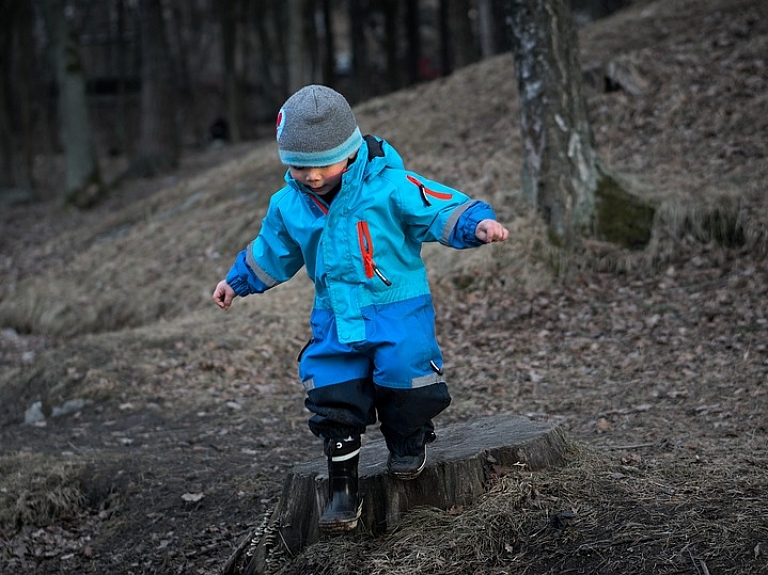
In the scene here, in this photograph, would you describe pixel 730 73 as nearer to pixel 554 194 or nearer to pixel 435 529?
pixel 554 194

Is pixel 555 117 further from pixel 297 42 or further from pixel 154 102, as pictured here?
pixel 154 102

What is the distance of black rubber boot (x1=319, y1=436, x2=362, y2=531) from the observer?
13.1 feet

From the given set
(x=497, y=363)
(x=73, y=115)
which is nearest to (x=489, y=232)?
(x=497, y=363)

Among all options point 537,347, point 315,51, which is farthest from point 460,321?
point 315,51

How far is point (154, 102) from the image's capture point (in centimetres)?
2375

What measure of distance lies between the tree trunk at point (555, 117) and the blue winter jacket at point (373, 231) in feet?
18.2

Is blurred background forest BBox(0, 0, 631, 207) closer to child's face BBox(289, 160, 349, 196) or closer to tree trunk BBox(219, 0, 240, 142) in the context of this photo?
tree trunk BBox(219, 0, 240, 142)

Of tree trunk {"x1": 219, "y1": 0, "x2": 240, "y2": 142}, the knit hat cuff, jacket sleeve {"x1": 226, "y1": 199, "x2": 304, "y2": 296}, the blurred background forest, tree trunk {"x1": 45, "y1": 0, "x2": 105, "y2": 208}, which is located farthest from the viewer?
tree trunk {"x1": 219, "y1": 0, "x2": 240, "y2": 142}

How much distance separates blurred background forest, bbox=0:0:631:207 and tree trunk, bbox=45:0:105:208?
0.02m

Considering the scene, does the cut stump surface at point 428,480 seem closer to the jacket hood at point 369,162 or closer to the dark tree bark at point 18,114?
the jacket hood at point 369,162

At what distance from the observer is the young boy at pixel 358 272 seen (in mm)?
3820

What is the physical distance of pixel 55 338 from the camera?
474 inches

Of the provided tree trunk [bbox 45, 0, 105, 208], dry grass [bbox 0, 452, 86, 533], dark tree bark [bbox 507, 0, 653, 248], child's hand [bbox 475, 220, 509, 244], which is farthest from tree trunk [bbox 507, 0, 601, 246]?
tree trunk [bbox 45, 0, 105, 208]

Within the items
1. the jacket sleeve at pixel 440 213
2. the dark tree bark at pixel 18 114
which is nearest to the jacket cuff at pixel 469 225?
the jacket sleeve at pixel 440 213
